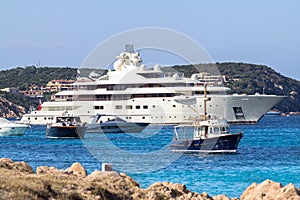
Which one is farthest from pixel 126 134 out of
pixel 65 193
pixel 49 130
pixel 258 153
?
pixel 65 193

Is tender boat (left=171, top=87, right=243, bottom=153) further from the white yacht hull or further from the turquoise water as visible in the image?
the white yacht hull

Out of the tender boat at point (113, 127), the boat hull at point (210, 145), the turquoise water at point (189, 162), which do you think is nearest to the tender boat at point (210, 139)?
the boat hull at point (210, 145)

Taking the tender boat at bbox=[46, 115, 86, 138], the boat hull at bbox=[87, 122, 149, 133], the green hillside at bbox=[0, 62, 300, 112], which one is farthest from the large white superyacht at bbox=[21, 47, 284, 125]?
the green hillside at bbox=[0, 62, 300, 112]

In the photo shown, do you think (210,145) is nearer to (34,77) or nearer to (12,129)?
(12,129)

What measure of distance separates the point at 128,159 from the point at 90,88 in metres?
48.4

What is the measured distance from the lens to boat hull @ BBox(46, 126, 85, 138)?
55812 millimetres

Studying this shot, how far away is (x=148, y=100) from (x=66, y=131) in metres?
23.3

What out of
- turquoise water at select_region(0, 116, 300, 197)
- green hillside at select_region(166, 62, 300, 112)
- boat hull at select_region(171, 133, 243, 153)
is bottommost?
turquoise water at select_region(0, 116, 300, 197)

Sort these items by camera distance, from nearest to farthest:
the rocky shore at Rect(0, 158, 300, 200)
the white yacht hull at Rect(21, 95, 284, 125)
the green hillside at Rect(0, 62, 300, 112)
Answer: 1. the rocky shore at Rect(0, 158, 300, 200)
2. the white yacht hull at Rect(21, 95, 284, 125)
3. the green hillside at Rect(0, 62, 300, 112)

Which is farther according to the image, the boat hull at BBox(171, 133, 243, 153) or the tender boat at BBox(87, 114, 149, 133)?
the tender boat at BBox(87, 114, 149, 133)

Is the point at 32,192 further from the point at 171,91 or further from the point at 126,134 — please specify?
the point at 171,91

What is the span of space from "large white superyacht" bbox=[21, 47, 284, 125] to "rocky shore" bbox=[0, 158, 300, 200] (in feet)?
188

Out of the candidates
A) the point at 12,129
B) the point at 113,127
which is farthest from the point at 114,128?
the point at 12,129

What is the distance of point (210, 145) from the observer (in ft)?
119
